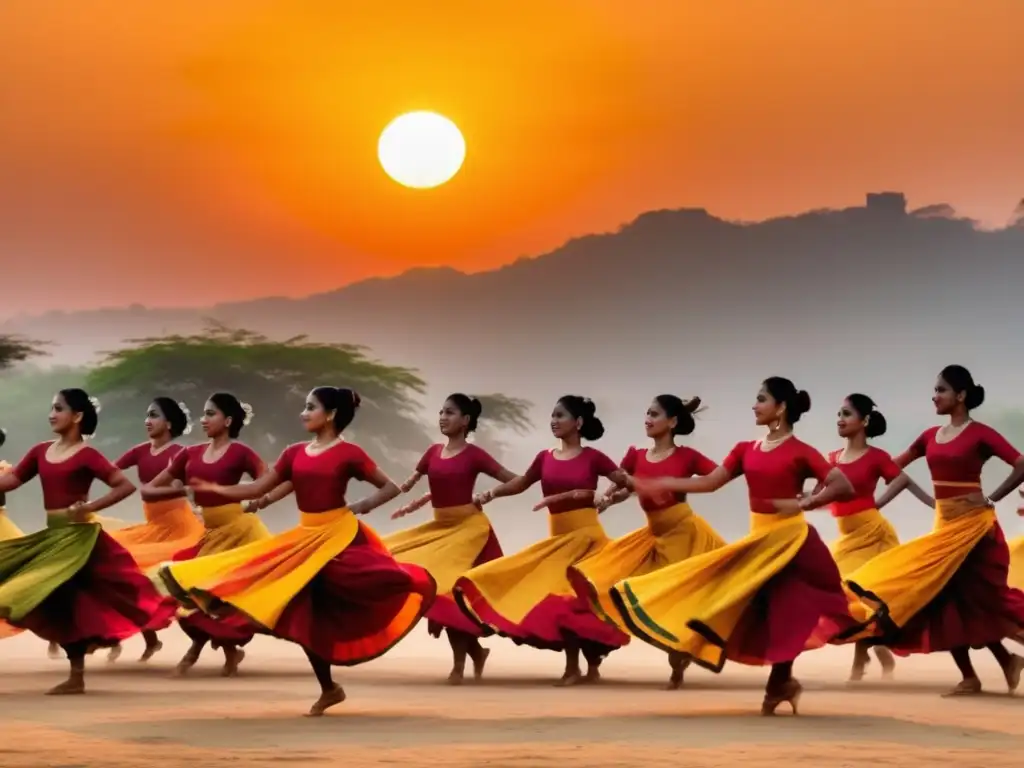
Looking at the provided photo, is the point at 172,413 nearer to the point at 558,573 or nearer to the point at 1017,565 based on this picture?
the point at 558,573

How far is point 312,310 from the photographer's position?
107 feet

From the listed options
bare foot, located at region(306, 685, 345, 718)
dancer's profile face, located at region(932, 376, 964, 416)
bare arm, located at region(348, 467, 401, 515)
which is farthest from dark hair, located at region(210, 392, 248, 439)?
dancer's profile face, located at region(932, 376, 964, 416)

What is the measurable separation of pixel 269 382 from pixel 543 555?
77.6 feet

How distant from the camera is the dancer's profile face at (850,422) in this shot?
436 inches

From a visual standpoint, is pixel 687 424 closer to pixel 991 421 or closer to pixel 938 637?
pixel 938 637

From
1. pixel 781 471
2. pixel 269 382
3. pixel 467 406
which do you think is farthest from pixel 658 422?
pixel 269 382

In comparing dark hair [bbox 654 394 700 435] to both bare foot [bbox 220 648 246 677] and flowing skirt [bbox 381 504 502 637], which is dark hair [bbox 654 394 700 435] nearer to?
flowing skirt [bbox 381 504 502 637]

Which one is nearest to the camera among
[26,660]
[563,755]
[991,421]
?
[563,755]

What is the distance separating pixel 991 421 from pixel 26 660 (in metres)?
19.5

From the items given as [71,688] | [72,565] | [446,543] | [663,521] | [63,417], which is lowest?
[71,688]

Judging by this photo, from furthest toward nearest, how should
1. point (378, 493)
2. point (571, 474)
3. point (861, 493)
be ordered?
1. point (861, 493)
2. point (571, 474)
3. point (378, 493)

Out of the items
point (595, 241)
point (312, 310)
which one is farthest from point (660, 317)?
point (312, 310)

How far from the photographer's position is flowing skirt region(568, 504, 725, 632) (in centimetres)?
1038

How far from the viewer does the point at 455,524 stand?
11.0 meters
